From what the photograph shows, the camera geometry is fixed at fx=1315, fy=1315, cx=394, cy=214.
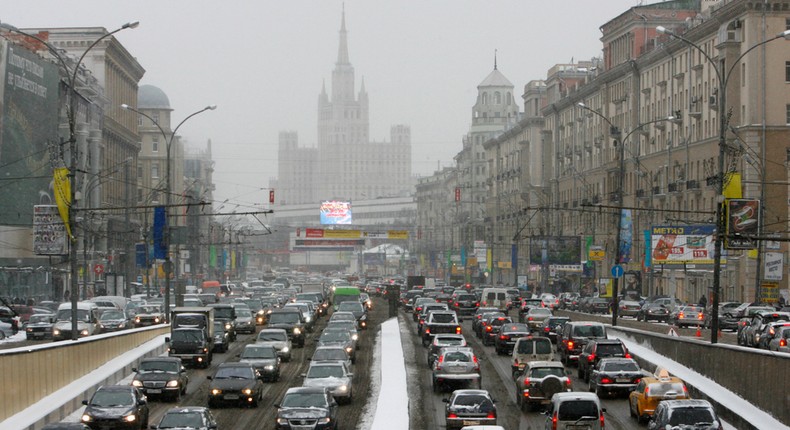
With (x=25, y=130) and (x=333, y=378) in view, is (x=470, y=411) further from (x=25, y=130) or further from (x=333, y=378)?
(x=25, y=130)

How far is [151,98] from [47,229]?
118401 mm

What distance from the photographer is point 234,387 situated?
130ft

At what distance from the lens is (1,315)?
6962 cm

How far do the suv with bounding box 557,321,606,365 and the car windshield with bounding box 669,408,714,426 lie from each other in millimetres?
21624

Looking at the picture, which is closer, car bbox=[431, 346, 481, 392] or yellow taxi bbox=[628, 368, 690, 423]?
yellow taxi bbox=[628, 368, 690, 423]

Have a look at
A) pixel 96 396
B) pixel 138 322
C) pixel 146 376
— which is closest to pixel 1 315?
pixel 138 322

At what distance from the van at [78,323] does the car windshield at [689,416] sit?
Answer: 124ft

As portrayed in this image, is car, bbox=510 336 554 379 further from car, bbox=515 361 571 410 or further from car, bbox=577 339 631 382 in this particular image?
car, bbox=515 361 571 410

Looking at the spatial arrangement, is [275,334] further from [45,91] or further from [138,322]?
[45,91]

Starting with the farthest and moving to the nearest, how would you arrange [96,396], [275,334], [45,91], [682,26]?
[682,26] → [45,91] → [275,334] → [96,396]

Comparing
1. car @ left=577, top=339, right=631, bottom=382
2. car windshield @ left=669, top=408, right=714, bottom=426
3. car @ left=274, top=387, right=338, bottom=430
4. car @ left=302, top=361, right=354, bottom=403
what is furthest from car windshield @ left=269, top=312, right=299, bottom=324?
car windshield @ left=669, top=408, right=714, bottom=426

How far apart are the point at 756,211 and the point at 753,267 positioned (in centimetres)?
4837

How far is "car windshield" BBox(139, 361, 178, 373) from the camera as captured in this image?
41.7 meters

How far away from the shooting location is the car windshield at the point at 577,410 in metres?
30.0
